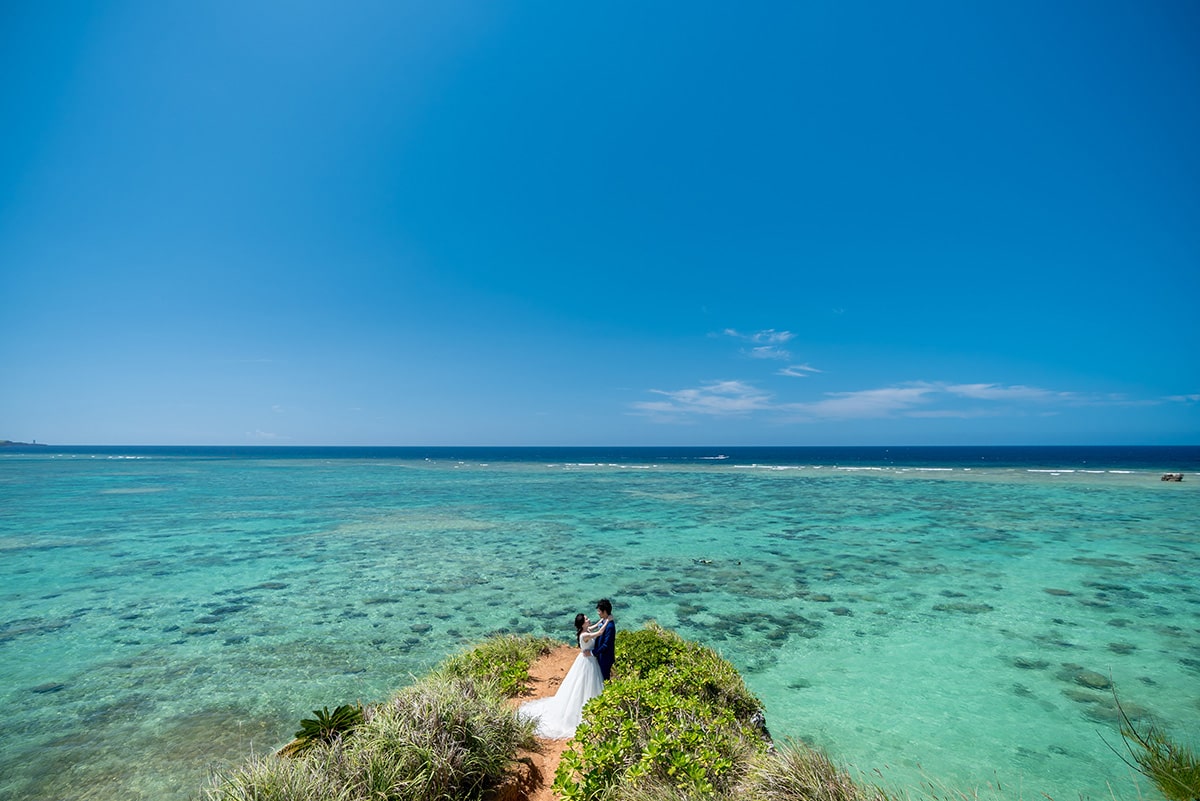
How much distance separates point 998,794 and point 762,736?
3739 mm

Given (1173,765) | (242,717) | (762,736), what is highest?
(1173,765)

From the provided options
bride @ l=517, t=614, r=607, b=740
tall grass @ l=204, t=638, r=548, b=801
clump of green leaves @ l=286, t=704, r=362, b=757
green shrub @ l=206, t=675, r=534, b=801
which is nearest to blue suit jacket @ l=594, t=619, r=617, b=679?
bride @ l=517, t=614, r=607, b=740

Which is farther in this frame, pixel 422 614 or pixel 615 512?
pixel 615 512

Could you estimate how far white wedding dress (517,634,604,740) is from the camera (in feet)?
25.9

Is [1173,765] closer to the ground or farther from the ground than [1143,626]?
farther from the ground

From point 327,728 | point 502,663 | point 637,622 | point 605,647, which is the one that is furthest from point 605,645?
point 637,622

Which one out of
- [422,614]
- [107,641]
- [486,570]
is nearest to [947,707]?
[422,614]

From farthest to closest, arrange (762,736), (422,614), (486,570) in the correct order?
(486,570)
(422,614)
(762,736)

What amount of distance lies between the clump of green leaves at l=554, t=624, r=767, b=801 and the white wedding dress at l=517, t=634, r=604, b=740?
0.67m

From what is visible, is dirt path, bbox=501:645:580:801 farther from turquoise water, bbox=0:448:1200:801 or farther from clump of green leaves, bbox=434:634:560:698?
turquoise water, bbox=0:448:1200:801

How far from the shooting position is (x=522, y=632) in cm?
1359

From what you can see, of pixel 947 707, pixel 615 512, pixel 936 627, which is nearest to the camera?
pixel 947 707

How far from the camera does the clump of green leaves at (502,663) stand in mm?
9375

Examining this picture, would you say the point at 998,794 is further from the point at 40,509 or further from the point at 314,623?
the point at 40,509
